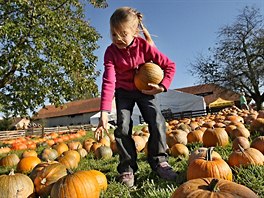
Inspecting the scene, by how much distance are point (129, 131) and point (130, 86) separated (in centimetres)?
54

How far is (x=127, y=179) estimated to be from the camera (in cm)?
321

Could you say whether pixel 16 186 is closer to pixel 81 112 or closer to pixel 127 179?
pixel 127 179

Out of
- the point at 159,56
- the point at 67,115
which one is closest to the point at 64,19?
the point at 159,56

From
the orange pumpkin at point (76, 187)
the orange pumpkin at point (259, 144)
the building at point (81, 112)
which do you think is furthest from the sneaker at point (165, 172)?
the building at point (81, 112)

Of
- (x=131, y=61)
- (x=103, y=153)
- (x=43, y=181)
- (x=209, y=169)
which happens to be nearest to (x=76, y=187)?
(x=43, y=181)

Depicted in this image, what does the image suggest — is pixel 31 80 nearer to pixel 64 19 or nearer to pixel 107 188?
pixel 64 19

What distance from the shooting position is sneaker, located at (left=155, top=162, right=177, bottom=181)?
3.13 m

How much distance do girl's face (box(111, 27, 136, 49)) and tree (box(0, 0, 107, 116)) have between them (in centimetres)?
783

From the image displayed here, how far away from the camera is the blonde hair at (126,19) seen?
3312 millimetres

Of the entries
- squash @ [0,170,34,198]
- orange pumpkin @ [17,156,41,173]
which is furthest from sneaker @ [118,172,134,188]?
orange pumpkin @ [17,156,41,173]

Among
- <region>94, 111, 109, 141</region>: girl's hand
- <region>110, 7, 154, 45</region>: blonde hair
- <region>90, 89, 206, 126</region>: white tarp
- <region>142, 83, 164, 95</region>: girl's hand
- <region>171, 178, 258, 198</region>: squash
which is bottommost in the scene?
<region>171, 178, 258, 198</region>: squash

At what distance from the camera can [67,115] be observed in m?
55.8

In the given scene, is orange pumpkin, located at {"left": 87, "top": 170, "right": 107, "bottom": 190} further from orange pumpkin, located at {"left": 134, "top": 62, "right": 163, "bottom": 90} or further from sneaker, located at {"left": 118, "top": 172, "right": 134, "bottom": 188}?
orange pumpkin, located at {"left": 134, "top": 62, "right": 163, "bottom": 90}

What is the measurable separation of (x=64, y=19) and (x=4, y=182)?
10.9 m
